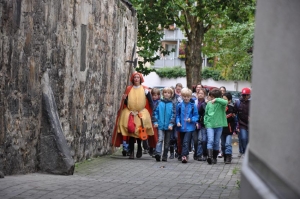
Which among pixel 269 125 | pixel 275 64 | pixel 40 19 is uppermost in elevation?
pixel 40 19

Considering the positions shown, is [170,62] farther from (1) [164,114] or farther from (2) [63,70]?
(2) [63,70]

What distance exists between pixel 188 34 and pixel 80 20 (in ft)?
61.4

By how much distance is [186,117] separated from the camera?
14.4 m

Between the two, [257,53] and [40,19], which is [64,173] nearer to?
[40,19]

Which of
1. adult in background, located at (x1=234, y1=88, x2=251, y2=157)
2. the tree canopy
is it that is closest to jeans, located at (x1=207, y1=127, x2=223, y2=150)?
adult in background, located at (x1=234, y1=88, x2=251, y2=157)

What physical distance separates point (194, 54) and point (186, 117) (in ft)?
53.3

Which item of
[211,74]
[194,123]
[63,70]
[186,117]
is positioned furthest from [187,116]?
[211,74]

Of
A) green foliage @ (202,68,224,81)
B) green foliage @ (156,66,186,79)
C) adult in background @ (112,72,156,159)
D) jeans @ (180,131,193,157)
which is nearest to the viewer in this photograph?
jeans @ (180,131,193,157)

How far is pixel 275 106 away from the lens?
8.69 ft

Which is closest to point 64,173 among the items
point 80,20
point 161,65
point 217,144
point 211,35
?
point 80,20

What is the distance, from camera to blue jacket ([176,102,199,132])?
14.4 metres

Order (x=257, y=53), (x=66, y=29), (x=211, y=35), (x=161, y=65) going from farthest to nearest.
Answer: (x=161, y=65) < (x=211, y=35) < (x=66, y=29) < (x=257, y=53)

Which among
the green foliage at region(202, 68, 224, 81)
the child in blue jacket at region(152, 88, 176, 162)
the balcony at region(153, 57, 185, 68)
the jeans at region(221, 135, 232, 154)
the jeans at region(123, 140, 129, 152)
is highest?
the balcony at region(153, 57, 185, 68)

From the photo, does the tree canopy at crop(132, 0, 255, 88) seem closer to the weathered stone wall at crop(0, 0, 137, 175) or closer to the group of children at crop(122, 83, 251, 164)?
the group of children at crop(122, 83, 251, 164)
